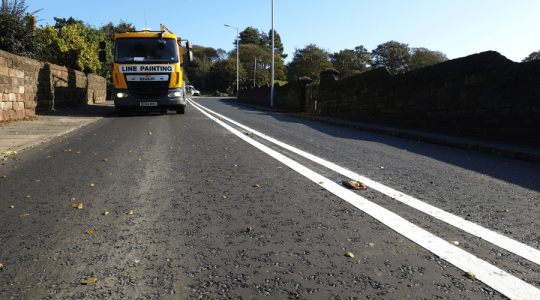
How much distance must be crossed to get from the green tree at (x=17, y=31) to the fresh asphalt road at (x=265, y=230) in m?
12.7

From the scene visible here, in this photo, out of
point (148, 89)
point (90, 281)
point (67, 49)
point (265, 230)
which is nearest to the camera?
point (90, 281)

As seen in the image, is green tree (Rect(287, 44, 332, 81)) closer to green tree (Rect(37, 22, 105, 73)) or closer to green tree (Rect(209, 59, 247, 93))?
green tree (Rect(209, 59, 247, 93))

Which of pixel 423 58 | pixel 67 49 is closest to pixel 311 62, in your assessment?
pixel 423 58

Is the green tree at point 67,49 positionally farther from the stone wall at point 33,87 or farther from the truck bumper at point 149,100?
the truck bumper at point 149,100

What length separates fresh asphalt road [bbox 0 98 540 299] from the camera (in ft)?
7.60

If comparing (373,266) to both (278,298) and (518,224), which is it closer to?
(278,298)

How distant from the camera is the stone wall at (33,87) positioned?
11867 millimetres

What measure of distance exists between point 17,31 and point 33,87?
3964mm

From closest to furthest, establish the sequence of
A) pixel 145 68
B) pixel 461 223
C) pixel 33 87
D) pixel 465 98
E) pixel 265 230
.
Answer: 1. pixel 265 230
2. pixel 461 223
3. pixel 465 98
4. pixel 33 87
5. pixel 145 68

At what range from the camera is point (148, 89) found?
15.6 meters

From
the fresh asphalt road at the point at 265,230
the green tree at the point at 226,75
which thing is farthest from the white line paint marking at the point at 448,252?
the green tree at the point at 226,75

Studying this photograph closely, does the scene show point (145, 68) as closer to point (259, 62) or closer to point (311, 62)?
point (311, 62)

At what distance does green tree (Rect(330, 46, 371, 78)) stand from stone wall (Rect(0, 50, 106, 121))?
208 ft

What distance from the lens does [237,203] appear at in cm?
396
